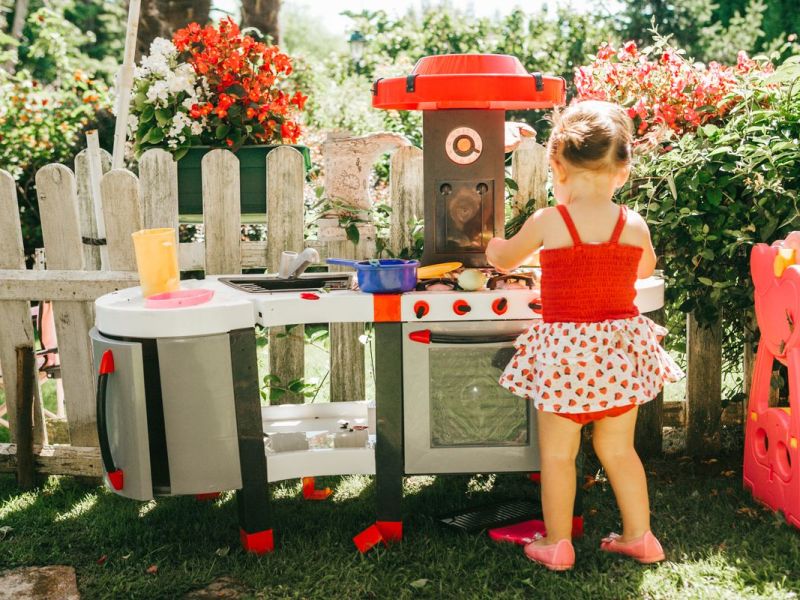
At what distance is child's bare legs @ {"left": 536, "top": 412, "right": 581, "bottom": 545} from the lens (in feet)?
10.2

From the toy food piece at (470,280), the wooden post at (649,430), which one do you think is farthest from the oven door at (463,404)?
the wooden post at (649,430)

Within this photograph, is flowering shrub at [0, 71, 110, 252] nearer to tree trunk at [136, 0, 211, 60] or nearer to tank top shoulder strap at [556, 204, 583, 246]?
tree trunk at [136, 0, 211, 60]

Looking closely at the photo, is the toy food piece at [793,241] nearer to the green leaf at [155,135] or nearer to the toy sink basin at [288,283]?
the toy sink basin at [288,283]

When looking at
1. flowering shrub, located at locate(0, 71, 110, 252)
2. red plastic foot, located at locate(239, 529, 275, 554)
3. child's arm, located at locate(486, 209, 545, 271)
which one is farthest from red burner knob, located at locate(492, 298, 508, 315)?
flowering shrub, located at locate(0, 71, 110, 252)

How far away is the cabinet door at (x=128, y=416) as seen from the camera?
2.97 meters

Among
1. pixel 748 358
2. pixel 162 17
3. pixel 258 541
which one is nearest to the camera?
pixel 258 541

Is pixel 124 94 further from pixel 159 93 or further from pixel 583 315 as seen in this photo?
pixel 583 315

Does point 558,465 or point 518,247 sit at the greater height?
point 518,247

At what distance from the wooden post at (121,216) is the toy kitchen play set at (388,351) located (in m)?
0.74

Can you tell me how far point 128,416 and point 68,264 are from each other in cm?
136

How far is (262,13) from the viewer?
9.36m

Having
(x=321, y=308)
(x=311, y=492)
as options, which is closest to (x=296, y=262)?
(x=321, y=308)

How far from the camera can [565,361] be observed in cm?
296

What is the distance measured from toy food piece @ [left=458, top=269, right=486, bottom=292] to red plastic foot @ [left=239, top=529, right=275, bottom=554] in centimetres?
114
